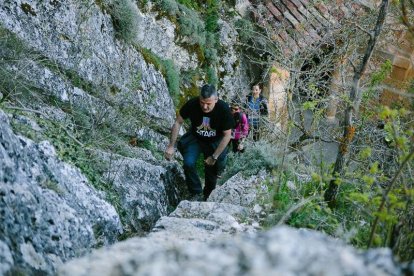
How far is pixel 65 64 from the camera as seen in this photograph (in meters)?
6.50

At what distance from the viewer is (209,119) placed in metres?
5.83

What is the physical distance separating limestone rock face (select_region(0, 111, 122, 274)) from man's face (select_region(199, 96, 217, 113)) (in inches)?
72.5

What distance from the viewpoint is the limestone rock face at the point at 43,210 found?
8.99ft

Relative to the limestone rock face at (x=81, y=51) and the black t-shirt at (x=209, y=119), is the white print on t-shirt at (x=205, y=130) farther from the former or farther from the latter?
the limestone rock face at (x=81, y=51)

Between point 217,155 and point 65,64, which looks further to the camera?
point 65,64

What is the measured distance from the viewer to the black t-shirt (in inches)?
227

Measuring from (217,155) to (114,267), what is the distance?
4231mm

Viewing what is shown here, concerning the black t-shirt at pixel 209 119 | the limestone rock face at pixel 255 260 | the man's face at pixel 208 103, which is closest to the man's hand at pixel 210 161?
the black t-shirt at pixel 209 119

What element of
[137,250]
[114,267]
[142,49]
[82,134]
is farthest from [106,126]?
[114,267]

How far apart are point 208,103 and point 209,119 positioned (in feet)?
0.98

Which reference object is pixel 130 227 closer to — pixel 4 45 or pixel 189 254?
pixel 4 45

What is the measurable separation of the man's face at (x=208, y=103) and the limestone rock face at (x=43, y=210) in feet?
6.04

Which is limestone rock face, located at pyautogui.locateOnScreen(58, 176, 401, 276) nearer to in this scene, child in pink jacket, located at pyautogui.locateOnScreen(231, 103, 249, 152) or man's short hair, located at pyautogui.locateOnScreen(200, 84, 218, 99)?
man's short hair, located at pyautogui.locateOnScreen(200, 84, 218, 99)

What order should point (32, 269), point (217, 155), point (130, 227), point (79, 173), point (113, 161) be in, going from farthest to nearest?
point (217, 155), point (113, 161), point (130, 227), point (79, 173), point (32, 269)
